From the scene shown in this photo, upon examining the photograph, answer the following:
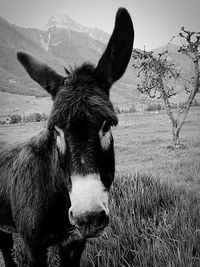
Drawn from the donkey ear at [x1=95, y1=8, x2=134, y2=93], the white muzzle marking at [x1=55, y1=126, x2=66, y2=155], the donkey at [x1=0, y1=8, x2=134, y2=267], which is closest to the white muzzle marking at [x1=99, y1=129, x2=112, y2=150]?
the donkey at [x1=0, y1=8, x2=134, y2=267]

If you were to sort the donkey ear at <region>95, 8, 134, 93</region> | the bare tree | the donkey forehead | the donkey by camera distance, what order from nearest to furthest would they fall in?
the donkey, the donkey forehead, the donkey ear at <region>95, 8, 134, 93</region>, the bare tree

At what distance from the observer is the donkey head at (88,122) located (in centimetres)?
162

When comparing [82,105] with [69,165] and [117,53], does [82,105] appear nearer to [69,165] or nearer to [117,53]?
[69,165]

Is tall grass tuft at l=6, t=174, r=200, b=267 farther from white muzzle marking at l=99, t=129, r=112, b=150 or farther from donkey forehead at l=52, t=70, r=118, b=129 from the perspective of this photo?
donkey forehead at l=52, t=70, r=118, b=129

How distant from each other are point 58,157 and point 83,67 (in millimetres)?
875

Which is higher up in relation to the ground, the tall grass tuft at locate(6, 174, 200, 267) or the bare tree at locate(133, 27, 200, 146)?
the bare tree at locate(133, 27, 200, 146)

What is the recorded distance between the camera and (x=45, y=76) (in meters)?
2.37

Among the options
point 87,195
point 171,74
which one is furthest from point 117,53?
point 171,74

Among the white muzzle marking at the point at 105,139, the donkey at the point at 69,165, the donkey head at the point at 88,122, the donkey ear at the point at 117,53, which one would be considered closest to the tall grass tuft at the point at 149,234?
the donkey at the point at 69,165

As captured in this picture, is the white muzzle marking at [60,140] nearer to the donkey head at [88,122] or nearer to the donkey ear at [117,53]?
the donkey head at [88,122]

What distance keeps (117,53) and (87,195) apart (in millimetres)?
1416

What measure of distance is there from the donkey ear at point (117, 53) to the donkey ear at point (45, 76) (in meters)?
0.41

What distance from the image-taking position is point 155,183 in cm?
462

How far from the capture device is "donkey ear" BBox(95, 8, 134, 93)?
7.06 ft
